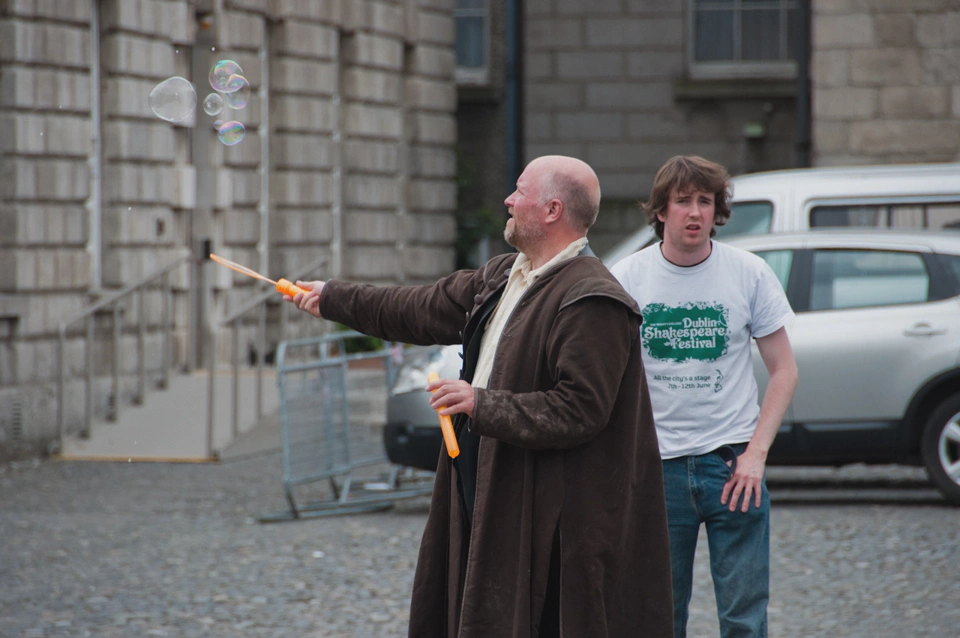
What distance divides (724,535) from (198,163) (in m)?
11.1

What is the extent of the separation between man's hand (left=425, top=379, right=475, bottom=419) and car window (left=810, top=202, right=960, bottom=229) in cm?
700

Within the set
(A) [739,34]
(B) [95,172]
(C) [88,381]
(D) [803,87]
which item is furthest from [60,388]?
(A) [739,34]

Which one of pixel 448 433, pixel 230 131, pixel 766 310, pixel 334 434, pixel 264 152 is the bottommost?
pixel 334 434

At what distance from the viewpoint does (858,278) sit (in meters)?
9.05

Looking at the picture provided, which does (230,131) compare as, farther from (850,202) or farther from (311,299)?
(850,202)

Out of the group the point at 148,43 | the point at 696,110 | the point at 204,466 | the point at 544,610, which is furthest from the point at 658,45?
the point at 544,610

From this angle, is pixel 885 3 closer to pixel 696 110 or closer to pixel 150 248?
pixel 696 110

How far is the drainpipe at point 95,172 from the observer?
41.0 ft

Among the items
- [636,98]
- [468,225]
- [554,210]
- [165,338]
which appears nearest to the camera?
[554,210]

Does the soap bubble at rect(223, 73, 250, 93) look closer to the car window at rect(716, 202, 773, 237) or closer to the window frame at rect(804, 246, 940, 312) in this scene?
the window frame at rect(804, 246, 940, 312)

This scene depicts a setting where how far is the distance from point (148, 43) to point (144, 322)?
2.61m

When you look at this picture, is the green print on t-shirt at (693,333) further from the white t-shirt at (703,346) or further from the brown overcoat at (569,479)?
the brown overcoat at (569,479)

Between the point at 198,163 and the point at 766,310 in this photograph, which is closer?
the point at 766,310

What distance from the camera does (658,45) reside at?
22.4 meters
